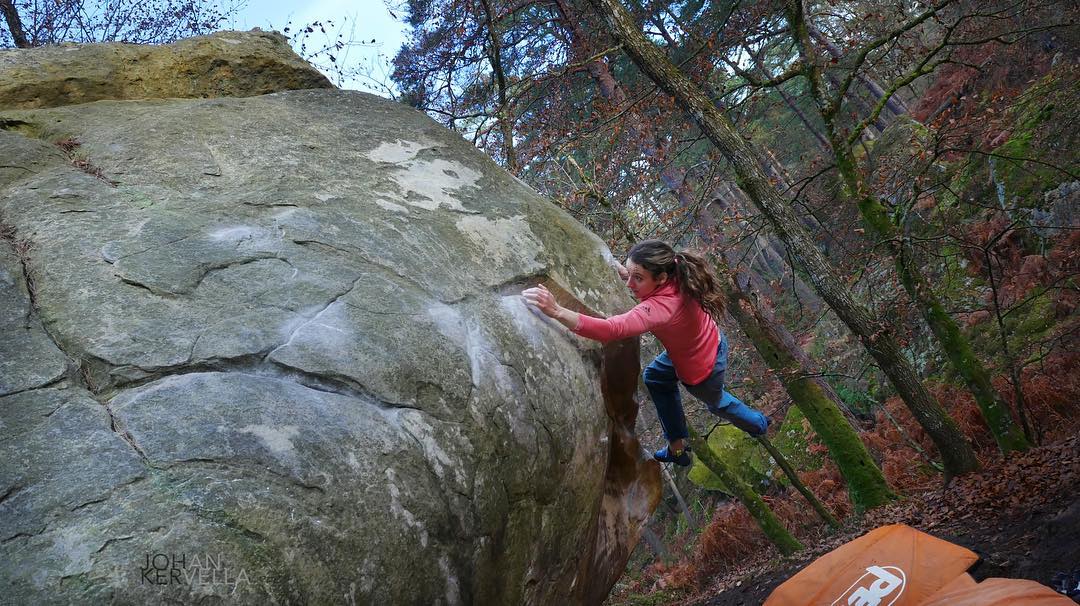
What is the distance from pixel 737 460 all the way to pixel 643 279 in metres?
9.09

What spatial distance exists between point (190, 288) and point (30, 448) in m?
1.05

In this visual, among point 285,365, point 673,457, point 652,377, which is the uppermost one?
point 285,365

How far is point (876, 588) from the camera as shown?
5855 millimetres

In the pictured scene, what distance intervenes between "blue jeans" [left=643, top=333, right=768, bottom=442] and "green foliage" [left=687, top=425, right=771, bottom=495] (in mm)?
6735

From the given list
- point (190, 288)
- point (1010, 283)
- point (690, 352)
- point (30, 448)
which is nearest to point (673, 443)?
point (690, 352)

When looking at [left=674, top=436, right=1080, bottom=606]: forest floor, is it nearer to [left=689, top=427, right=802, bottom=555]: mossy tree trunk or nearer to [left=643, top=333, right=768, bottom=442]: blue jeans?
[left=689, top=427, right=802, bottom=555]: mossy tree trunk

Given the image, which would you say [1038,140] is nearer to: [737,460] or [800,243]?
[800,243]

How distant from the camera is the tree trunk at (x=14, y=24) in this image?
1039cm

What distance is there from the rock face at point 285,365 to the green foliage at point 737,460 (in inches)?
311

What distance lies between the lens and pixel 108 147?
4688 mm

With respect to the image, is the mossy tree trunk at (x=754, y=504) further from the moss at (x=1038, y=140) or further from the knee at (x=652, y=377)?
the moss at (x=1038, y=140)

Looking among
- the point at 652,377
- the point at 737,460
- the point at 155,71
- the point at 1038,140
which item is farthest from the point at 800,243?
the point at 737,460

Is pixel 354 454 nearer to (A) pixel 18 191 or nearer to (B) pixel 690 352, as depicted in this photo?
(A) pixel 18 191

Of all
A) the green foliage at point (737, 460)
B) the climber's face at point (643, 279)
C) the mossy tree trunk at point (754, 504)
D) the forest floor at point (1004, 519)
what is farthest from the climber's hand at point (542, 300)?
the green foliage at point (737, 460)
